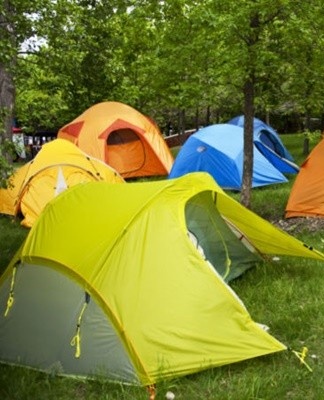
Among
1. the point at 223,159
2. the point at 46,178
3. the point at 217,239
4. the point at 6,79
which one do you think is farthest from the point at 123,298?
the point at 223,159

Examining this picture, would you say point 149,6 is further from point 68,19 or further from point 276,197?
point 276,197

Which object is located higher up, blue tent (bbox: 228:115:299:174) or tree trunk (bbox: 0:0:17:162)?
tree trunk (bbox: 0:0:17:162)

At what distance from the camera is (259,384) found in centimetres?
383

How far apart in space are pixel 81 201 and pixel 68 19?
10.0 feet

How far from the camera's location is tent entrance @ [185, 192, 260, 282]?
19.0 ft

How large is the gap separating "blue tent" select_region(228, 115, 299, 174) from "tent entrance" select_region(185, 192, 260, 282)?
6.97 m

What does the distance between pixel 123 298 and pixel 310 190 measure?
17.4 ft

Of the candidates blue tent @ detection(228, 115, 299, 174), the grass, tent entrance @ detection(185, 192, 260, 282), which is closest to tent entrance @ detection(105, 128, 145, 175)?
blue tent @ detection(228, 115, 299, 174)

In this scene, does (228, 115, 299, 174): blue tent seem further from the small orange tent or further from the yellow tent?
the yellow tent

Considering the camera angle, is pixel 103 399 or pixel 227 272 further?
pixel 227 272

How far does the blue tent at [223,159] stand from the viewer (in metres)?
11.6

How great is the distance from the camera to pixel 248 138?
8.77m

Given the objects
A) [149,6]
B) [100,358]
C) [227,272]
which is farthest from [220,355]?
[149,6]

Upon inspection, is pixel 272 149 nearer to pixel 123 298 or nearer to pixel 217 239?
pixel 217 239
